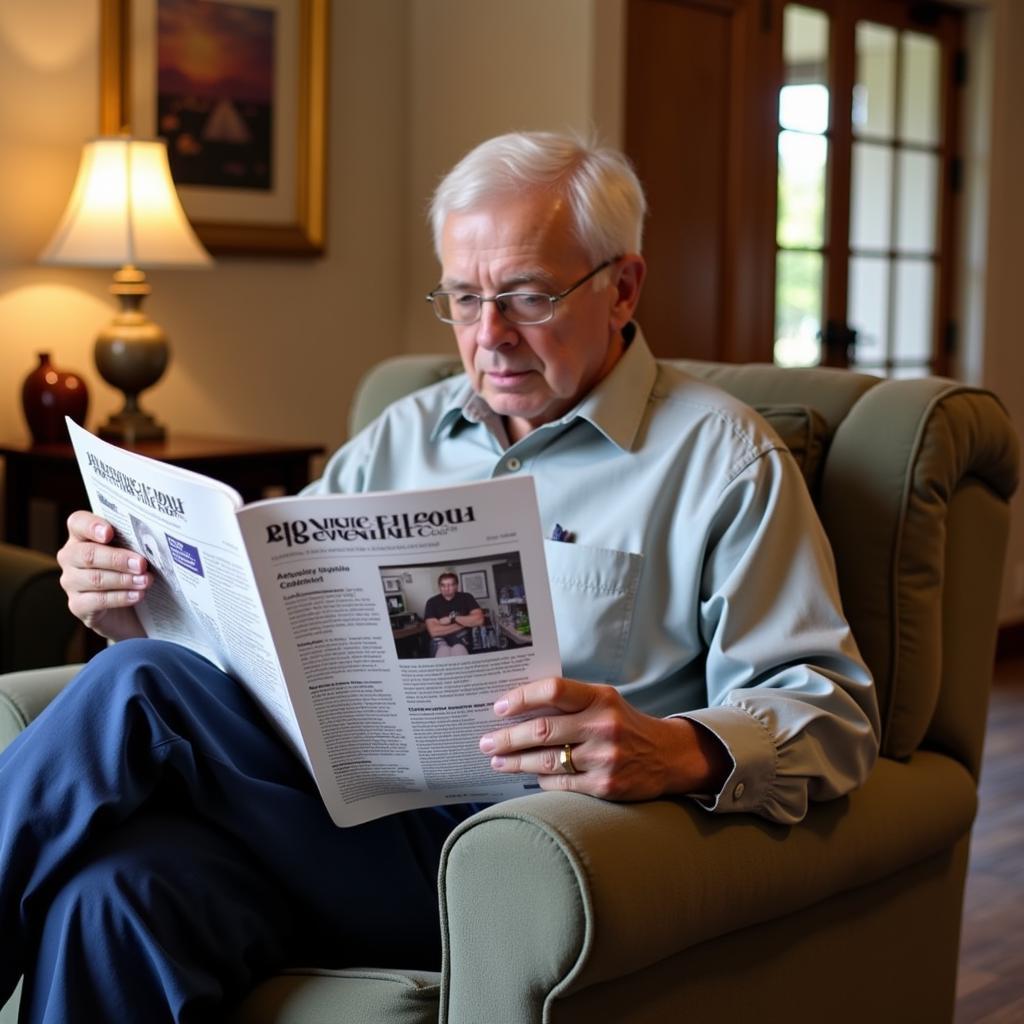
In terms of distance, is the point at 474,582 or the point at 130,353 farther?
the point at 130,353

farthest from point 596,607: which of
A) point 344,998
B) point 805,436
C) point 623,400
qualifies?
point 344,998

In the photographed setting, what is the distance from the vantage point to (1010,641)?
4582 mm

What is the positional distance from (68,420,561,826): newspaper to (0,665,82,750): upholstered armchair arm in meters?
0.33

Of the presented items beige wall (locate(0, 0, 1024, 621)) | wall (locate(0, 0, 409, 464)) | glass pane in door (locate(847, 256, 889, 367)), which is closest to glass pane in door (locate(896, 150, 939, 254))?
glass pane in door (locate(847, 256, 889, 367))

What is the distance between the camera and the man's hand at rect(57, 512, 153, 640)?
1.46 m

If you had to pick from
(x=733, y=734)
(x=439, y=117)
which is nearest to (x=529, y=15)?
(x=439, y=117)

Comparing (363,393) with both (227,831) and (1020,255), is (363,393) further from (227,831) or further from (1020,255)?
(1020,255)

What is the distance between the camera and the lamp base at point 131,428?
117 inches

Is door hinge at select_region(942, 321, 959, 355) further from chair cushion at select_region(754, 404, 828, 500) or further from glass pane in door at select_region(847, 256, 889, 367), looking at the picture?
chair cushion at select_region(754, 404, 828, 500)

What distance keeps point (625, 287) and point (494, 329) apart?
0.18 meters

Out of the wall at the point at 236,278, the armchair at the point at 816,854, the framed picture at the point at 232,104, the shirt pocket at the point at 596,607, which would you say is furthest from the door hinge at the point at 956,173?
the shirt pocket at the point at 596,607

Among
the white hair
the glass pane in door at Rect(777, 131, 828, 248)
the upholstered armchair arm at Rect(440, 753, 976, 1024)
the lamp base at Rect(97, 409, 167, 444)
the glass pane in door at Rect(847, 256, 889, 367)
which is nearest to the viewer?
the upholstered armchair arm at Rect(440, 753, 976, 1024)

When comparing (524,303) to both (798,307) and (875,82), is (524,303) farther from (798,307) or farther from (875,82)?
(875,82)

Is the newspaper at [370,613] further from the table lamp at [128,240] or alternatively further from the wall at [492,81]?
the wall at [492,81]
